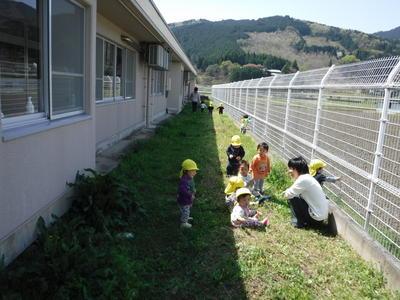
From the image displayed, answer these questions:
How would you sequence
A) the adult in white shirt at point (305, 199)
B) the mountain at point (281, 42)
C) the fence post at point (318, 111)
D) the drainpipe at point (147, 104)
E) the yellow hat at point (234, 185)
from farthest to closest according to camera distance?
the mountain at point (281, 42) < the drainpipe at point (147, 104) < the fence post at point (318, 111) < the yellow hat at point (234, 185) < the adult in white shirt at point (305, 199)

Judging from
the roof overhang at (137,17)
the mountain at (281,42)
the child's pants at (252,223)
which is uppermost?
the mountain at (281,42)

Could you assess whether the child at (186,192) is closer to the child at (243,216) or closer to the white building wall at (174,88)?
the child at (243,216)

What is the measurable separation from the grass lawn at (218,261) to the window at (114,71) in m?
3.44

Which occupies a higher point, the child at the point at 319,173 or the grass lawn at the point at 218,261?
the child at the point at 319,173

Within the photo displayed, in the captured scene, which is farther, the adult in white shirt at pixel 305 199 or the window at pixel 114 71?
the window at pixel 114 71

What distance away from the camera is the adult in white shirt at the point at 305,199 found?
483 centimetres

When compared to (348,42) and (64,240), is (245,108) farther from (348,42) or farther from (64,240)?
(348,42)

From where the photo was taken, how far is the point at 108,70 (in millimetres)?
9070

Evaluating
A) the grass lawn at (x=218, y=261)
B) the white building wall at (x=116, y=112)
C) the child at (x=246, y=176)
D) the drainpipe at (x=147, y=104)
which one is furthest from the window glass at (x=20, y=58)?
the drainpipe at (x=147, y=104)

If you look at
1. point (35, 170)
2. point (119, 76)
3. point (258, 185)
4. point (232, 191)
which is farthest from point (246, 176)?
point (119, 76)

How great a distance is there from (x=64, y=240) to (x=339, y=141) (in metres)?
4.04

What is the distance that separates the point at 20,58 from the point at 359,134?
4.01 m

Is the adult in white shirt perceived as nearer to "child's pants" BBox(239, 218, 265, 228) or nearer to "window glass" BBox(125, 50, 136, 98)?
"child's pants" BBox(239, 218, 265, 228)

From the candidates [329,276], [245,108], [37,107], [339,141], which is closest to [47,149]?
[37,107]
